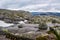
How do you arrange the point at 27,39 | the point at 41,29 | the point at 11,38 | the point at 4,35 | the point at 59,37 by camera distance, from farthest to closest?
1. the point at 41,29
2. the point at 4,35
3. the point at 11,38
4. the point at 27,39
5. the point at 59,37

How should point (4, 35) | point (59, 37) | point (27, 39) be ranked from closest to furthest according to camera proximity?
1. point (59, 37)
2. point (27, 39)
3. point (4, 35)

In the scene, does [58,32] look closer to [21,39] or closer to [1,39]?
[21,39]

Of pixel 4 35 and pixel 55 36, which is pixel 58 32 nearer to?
pixel 55 36

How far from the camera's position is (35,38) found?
13094 mm

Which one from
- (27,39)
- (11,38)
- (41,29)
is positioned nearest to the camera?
(27,39)

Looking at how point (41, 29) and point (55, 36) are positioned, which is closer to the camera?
point (55, 36)

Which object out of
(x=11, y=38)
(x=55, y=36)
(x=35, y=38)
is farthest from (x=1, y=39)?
(x=55, y=36)

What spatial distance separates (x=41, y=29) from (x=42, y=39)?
14.9 feet

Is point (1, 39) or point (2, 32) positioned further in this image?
point (2, 32)

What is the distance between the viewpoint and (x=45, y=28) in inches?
667

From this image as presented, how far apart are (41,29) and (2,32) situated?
3.57 m

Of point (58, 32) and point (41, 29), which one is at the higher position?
point (58, 32)

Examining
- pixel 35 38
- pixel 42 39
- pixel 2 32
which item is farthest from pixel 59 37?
pixel 2 32

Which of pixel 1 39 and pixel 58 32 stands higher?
pixel 58 32
